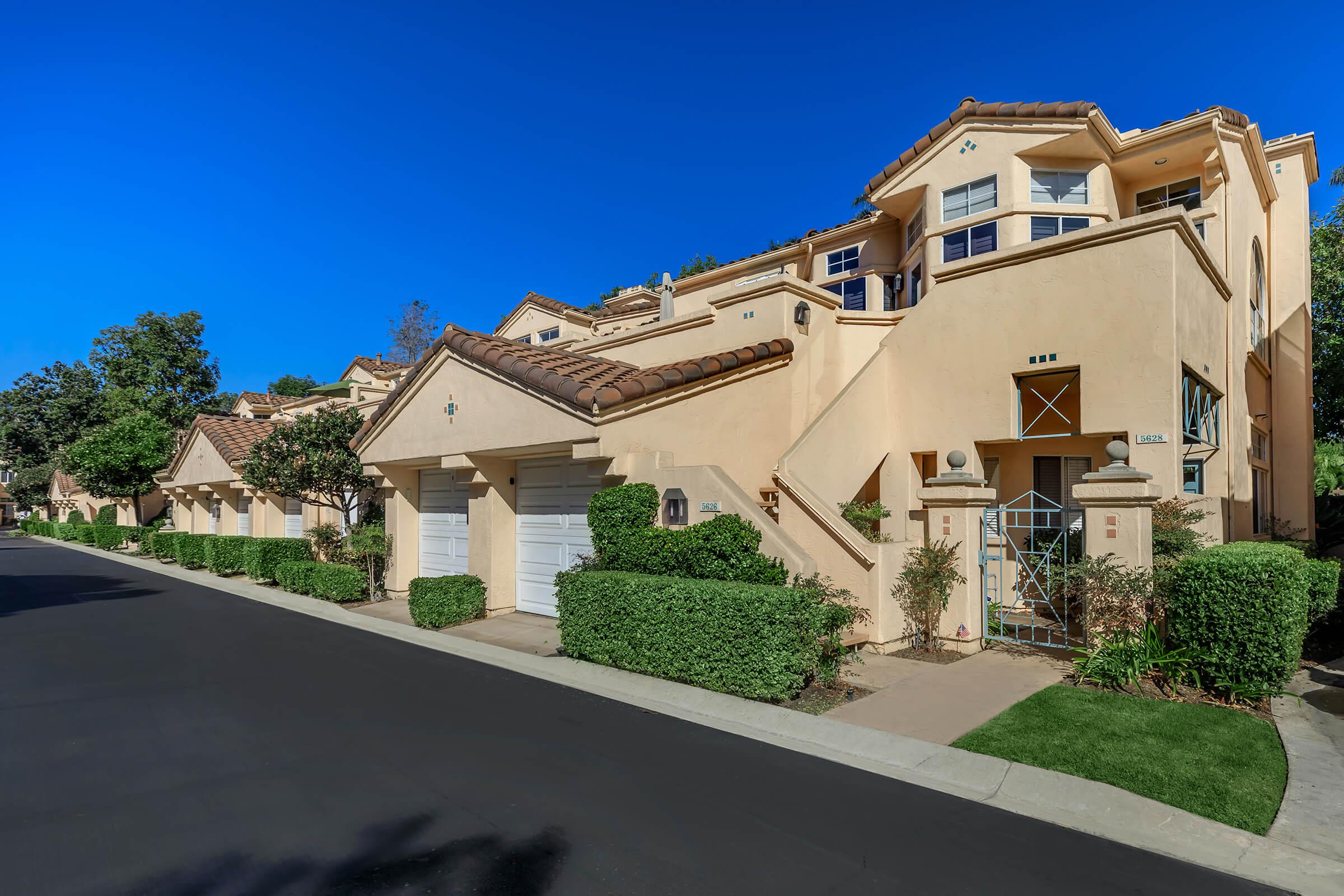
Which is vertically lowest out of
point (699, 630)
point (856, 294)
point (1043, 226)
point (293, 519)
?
point (699, 630)

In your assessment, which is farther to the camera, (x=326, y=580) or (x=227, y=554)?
(x=227, y=554)

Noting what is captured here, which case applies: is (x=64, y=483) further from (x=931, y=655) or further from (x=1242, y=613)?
(x=1242, y=613)

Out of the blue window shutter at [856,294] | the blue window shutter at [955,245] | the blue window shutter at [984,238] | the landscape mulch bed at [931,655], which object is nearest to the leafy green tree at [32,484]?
the blue window shutter at [856,294]

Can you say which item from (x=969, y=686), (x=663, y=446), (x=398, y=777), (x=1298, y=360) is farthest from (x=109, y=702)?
(x=1298, y=360)

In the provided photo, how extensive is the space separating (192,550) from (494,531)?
16461 millimetres

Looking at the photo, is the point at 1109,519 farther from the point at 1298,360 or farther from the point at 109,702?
the point at 1298,360

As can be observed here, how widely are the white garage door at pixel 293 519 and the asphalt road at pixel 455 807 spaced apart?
13.2m

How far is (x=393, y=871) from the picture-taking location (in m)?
4.27

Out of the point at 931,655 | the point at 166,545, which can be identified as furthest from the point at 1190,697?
the point at 166,545

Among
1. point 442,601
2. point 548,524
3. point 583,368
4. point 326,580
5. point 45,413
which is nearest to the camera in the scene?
point 442,601

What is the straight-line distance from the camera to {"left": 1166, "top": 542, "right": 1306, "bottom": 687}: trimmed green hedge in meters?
7.03

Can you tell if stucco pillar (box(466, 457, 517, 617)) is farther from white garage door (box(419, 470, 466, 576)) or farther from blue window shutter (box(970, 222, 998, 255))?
blue window shutter (box(970, 222, 998, 255))

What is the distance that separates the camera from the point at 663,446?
1125 centimetres

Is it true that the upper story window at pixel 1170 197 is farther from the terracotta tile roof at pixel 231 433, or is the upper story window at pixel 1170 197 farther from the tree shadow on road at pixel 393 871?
the terracotta tile roof at pixel 231 433
